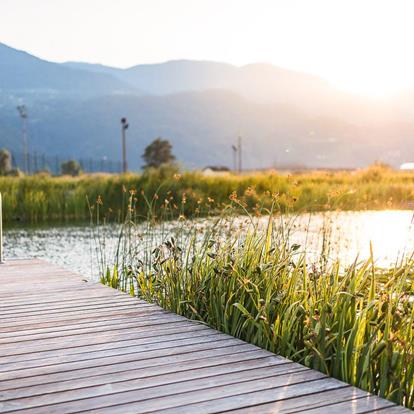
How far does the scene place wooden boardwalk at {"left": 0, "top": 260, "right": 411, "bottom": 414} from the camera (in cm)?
239

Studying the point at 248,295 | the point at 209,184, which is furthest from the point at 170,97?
the point at 248,295

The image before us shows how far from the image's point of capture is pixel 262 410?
2.33 meters

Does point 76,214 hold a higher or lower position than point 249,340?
lower

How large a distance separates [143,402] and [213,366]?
1.65 feet

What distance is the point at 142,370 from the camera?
2.79 meters

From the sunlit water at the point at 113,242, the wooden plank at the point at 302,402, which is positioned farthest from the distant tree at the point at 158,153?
the wooden plank at the point at 302,402

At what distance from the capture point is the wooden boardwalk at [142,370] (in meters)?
2.39

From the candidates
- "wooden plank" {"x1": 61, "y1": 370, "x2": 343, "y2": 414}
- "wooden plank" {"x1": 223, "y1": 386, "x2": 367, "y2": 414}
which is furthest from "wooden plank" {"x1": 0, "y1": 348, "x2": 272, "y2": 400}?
"wooden plank" {"x1": 223, "y1": 386, "x2": 367, "y2": 414}

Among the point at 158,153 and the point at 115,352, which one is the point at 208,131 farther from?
the point at 115,352

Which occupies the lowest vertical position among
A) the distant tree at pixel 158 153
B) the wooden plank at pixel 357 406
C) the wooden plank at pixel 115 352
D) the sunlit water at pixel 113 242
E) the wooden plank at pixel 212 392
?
the distant tree at pixel 158 153

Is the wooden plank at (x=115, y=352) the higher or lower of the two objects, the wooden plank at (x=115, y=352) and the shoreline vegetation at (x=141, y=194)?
the higher

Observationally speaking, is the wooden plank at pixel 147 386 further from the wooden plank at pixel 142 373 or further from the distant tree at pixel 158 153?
the distant tree at pixel 158 153

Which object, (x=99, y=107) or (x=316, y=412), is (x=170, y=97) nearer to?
(x=99, y=107)

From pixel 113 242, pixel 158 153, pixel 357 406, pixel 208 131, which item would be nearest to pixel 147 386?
pixel 357 406
